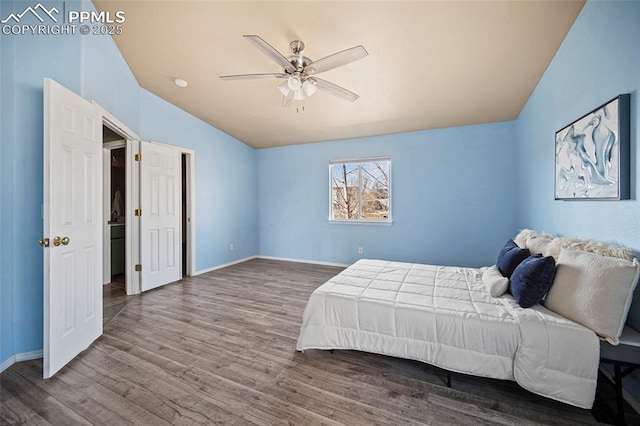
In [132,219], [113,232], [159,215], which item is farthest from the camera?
[113,232]

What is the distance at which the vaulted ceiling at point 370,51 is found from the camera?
2102 millimetres

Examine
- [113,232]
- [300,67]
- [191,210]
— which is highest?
[300,67]

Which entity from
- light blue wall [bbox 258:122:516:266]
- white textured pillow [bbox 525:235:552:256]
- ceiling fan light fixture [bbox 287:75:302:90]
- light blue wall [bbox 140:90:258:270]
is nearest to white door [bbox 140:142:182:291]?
light blue wall [bbox 140:90:258:270]

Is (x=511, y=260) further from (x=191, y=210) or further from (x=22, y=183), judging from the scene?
(x=191, y=210)

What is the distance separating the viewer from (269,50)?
6.40ft

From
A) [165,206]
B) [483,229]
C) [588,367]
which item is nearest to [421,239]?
[483,229]

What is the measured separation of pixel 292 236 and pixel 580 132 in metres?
4.64

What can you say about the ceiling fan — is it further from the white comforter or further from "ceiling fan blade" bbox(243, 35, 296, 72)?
the white comforter

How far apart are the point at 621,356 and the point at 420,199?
3238 mm

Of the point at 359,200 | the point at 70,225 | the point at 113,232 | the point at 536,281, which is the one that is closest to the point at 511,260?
the point at 536,281

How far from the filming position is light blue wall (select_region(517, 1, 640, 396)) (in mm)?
1484

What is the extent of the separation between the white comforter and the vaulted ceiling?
7.57 feet

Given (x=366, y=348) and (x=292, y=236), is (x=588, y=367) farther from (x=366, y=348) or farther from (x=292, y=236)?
(x=292, y=236)

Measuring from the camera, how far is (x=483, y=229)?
160 inches
